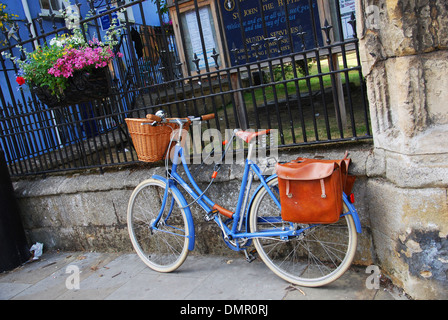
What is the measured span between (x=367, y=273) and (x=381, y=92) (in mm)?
1413

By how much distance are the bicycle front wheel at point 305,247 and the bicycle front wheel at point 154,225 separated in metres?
0.92

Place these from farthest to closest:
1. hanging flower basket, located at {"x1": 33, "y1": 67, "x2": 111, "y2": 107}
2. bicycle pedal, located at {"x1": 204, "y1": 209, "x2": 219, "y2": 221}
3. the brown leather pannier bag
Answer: hanging flower basket, located at {"x1": 33, "y1": 67, "x2": 111, "y2": 107} → bicycle pedal, located at {"x1": 204, "y1": 209, "x2": 219, "y2": 221} → the brown leather pannier bag

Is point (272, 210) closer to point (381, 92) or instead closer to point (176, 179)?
point (176, 179)

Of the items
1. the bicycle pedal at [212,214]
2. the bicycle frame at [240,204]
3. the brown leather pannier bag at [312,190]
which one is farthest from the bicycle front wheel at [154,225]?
the brown leather pannier bag at [312,190]

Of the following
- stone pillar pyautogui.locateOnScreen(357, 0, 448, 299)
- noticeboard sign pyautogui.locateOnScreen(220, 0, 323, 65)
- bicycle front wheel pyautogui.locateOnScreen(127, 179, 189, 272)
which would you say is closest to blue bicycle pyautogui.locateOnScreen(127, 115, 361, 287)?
bicycle front wheel pyautogui.locateOnScreen(127, 179, 189, 272)

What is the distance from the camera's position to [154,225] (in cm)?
398

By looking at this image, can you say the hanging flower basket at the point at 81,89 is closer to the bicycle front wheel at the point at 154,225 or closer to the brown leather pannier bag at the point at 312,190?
the bicycle front wheel at the point at 154,225

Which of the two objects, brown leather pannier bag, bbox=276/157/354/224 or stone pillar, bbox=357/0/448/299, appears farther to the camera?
brown leather pannier bag, bbox=276/157/354/224

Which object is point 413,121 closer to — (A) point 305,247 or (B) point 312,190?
(B) point 312,190

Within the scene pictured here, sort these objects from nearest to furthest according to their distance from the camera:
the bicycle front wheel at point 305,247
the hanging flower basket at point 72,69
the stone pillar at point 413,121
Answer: the stone pillar at point 413,121 < the bicycle front wheel at point 305,247 < the hanging flower basket at point 72,69

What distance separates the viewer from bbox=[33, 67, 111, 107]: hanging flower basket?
4.34 metres

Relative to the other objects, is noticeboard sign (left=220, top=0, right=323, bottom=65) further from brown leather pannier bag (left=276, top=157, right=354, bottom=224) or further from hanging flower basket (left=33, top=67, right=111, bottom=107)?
brown leather pannier bag (left=276, top=157, right=354, bottom=224)

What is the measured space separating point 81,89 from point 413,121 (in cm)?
322

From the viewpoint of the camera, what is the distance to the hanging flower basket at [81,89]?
4340 mm
